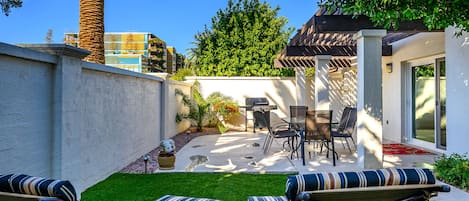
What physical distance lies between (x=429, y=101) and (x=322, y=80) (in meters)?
3.18

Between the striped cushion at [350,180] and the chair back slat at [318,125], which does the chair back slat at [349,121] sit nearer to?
the chair back slat at [318,125]

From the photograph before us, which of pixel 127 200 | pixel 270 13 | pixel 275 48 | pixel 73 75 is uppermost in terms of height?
pixel 270 13

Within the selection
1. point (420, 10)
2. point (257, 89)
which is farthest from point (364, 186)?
point (257, 89)

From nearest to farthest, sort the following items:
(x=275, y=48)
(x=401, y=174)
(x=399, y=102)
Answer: (x=401, y=174)
(x=399, y=102)
(x=275, y=48)

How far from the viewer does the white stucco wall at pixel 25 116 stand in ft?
10.00

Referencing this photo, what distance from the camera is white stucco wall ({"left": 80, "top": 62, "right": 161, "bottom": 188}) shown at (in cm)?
461

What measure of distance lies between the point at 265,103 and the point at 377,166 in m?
6.97

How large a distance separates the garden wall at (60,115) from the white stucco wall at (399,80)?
23.0 ft

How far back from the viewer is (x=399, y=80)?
362 inches

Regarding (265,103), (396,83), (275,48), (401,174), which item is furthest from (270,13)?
(401,174)

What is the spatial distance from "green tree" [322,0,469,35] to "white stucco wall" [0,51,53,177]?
12.3 ft

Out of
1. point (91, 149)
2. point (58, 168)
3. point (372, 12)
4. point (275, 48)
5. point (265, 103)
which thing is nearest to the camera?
point (58, 168)

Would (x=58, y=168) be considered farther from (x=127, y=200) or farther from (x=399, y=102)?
(x=399, y=102)

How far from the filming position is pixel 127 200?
4059 millimetres
